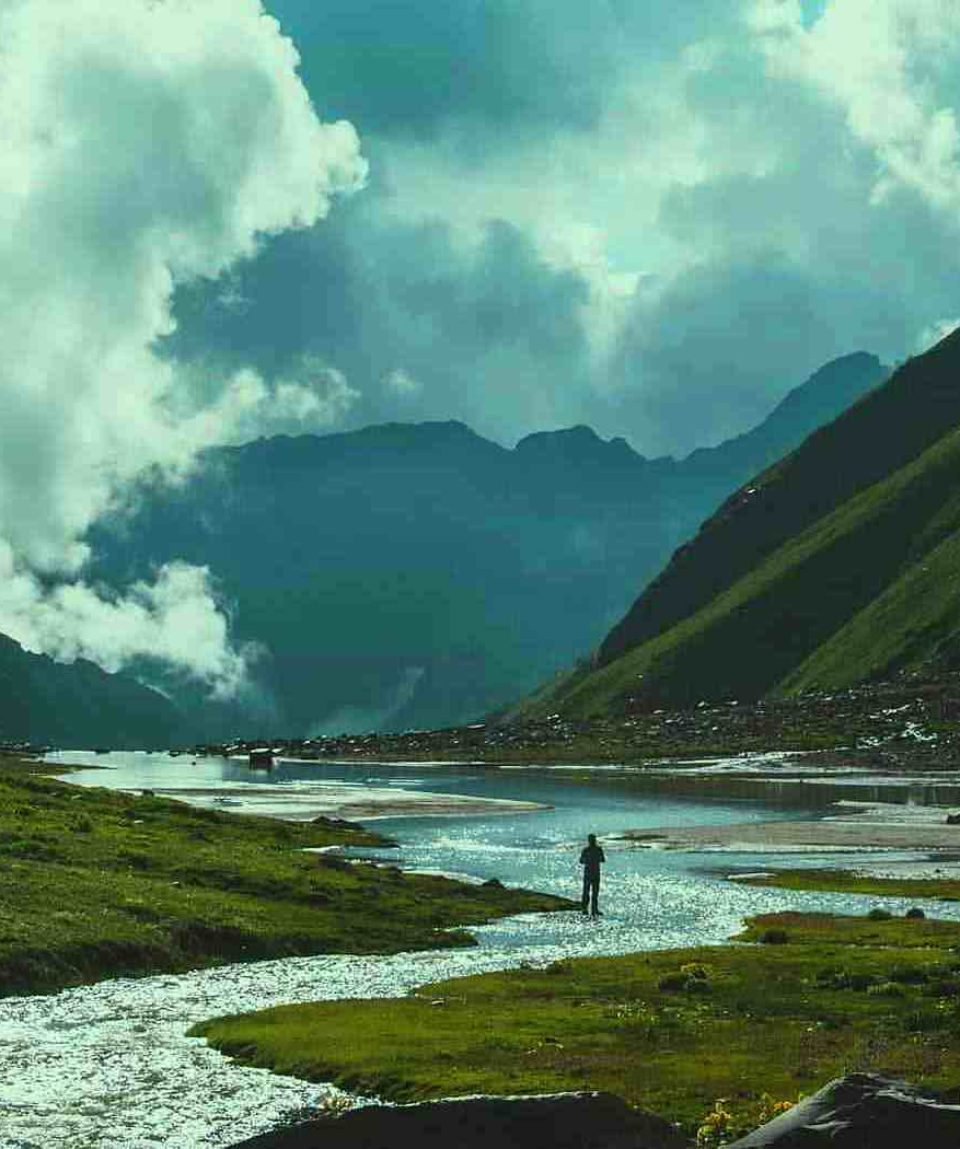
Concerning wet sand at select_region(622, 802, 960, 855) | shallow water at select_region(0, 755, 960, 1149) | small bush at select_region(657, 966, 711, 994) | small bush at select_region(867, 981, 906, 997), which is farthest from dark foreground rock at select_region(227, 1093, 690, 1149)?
wet sand at select_region(622, 802, 960, 855)

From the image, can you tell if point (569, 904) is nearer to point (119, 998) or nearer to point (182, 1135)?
point (119, 998)

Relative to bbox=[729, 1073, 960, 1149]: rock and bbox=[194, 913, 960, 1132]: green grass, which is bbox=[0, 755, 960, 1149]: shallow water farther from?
bbox=[729, 1073, 960, 1149]: rock

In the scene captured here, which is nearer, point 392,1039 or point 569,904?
point 392,1039

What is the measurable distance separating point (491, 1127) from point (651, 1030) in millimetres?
24221

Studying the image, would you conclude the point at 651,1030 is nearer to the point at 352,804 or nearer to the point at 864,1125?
the point at 864,1125

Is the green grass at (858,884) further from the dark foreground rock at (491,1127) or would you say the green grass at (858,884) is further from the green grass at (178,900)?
the dark foreground rock at (491,1127)

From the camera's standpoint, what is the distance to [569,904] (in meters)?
78.3

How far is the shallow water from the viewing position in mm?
34312

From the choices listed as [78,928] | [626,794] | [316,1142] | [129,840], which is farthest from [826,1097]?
[626,794]

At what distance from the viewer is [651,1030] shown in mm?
42500

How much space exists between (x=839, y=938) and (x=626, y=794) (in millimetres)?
134268

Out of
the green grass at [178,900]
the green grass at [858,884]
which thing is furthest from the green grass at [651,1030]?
the green grass at [858,884]

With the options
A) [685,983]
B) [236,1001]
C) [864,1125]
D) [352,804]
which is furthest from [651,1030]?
[352,804]

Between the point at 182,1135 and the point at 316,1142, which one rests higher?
the point at 316,1142
